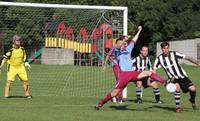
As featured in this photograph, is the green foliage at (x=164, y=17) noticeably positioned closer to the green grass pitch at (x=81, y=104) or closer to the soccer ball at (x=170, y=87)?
the green grass pitch at (x=81, y=104)

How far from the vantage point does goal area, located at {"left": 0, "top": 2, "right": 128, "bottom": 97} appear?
19344 mm

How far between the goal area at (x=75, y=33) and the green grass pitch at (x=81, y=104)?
0.14 feet

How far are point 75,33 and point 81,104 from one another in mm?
5205

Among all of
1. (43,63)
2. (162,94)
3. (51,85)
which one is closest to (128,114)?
(162,94)

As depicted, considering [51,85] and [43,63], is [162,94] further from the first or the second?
[43,63]

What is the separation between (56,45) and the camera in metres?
21.6

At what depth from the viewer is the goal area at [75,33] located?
19344 millimetres

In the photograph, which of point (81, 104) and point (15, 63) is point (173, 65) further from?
point (15, 63)

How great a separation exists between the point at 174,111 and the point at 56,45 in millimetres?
8725

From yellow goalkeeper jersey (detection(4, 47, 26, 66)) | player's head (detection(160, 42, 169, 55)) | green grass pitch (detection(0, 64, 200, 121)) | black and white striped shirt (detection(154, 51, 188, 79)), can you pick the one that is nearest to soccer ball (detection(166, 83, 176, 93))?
green grass pitch (detection(0, 64, 200, 121))

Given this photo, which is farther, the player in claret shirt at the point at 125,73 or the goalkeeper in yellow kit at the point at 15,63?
the goalkeeper in yellow kit at the point at 15,63

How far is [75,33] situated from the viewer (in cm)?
2027

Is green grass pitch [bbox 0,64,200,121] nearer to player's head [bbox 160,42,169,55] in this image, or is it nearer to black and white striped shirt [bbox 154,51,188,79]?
black and white striped shirt [bbox 154,51,188,79]

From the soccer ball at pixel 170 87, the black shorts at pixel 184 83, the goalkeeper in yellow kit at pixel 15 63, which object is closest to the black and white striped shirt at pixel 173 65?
the black shorts at pixel 184 83
